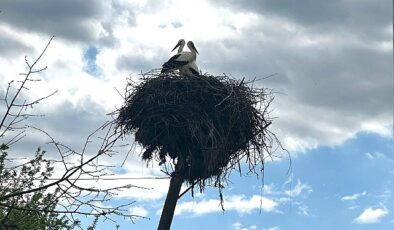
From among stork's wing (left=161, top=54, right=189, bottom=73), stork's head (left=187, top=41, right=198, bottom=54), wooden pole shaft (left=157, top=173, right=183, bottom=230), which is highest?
stork's head (left=187, top=41, right=198, bottom=54)

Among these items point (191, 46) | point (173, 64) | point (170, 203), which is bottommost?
point (170, 203)

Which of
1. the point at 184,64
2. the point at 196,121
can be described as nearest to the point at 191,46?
the point at 184,64

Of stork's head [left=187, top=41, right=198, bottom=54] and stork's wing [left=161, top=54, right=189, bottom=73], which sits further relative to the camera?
stork's head [left=187, top=41, right=198, bottom=54]

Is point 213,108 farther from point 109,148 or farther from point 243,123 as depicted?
→ point 109,148

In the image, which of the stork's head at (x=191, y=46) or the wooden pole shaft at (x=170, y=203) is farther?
the stork's head at (x=191, y=46)

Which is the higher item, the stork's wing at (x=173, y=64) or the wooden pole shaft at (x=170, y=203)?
the stork's wing at (x=173, y=64)

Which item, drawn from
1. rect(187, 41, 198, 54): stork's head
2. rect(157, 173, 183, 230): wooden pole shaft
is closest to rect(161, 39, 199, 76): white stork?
rect(187, 41, 198, 54): stork's head

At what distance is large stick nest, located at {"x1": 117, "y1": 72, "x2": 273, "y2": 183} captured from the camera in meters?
8.66

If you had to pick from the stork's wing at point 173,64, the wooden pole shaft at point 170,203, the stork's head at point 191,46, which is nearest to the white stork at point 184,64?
the stork's wing at point 173,64

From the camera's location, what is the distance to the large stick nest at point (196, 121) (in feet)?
28.4

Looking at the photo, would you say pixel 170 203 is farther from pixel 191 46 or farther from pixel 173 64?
pixel 191 46

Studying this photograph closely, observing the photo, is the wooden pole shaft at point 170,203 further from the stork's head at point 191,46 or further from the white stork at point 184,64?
the stork's head at point 191,46

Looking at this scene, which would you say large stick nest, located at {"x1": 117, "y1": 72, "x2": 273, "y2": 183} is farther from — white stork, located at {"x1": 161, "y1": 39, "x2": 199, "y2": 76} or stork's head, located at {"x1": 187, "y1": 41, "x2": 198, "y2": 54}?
stork's head, located at {"x1": 187, "y1": 41, "x2": 198, "y2": 54}

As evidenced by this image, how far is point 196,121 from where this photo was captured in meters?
→ 8.61
